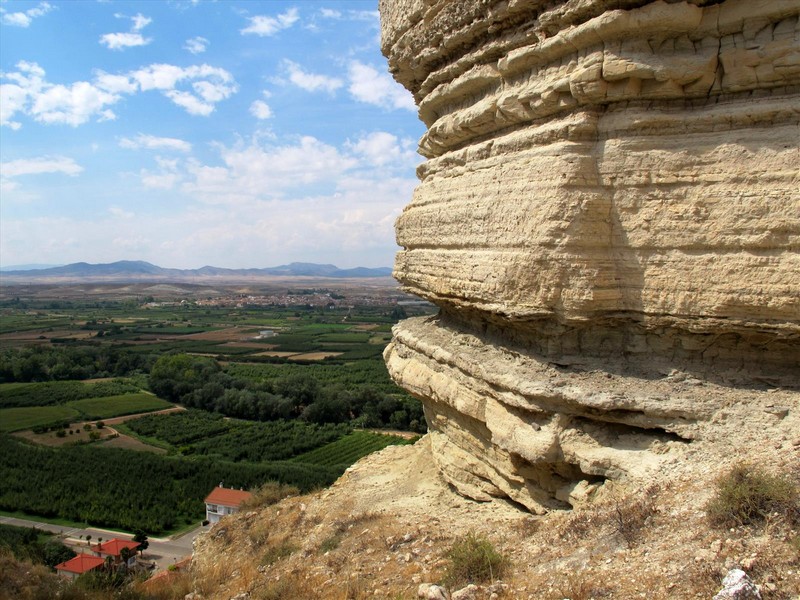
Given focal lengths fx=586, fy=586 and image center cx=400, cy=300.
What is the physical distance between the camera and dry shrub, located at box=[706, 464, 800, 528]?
4445 millimetres

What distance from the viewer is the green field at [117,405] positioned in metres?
45.9

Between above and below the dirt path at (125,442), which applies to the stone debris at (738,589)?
above

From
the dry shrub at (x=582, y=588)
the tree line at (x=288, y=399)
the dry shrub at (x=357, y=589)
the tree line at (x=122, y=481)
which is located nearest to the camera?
the dry shrub at (x=582, y=588)

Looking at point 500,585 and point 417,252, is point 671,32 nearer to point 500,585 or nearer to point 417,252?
point 417,252

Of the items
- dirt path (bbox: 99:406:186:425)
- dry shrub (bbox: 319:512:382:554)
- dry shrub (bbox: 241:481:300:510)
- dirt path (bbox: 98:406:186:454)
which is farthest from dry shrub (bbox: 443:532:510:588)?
dirt path (bbox: 99:406:186:425)

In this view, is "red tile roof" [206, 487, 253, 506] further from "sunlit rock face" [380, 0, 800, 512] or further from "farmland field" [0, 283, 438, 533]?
"sunlit rock face" [380, 0, 800, 512]

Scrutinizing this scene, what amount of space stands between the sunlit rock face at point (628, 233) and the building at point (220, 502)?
21.1 meters

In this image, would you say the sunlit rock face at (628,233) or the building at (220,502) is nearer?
the sunlit rock face at (628,233)

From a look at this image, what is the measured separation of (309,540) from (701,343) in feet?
18.4

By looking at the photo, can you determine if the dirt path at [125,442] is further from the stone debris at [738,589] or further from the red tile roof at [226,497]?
the stone debris at [738,589]

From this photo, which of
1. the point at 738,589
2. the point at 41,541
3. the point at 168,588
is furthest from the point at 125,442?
the point at 738,589

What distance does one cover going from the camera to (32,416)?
44.2 meters

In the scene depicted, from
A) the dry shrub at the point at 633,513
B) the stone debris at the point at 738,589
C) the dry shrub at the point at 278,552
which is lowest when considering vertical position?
the dry shrub at the point at 278,552

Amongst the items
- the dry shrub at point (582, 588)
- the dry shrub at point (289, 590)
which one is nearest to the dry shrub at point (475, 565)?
the dry shrub at point (582, 588)
